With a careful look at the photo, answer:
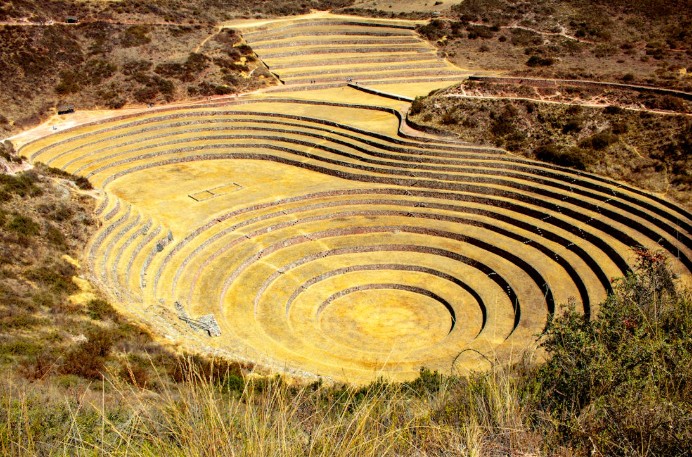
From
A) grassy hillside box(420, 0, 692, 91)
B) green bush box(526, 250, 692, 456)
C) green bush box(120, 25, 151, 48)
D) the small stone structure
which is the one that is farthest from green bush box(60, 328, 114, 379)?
green bush box(120, 25, 151, 48)

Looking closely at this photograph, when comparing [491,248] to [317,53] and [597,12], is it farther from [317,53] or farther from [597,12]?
[597,12]

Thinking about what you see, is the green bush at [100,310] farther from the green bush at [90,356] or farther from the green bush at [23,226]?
the green bush at [23,226]

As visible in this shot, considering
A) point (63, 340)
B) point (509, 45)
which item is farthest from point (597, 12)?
point (63, 340)

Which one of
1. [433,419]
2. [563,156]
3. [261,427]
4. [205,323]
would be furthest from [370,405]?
[563,156]

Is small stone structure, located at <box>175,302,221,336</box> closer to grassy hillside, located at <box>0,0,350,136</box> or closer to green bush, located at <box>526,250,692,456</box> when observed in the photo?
green bush, located at <box>526,250,692,456</box>

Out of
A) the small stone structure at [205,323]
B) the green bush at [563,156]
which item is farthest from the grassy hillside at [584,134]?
the small stone structure at [205,323]

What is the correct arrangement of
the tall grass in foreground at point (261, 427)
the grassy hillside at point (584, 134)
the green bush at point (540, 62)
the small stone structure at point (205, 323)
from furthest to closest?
the green bush at point (540, 62)
the grassy hillside at point (584, 134)
the small stone structure at point (205, 323)
the tall grass in foreground at point (261, 427)
